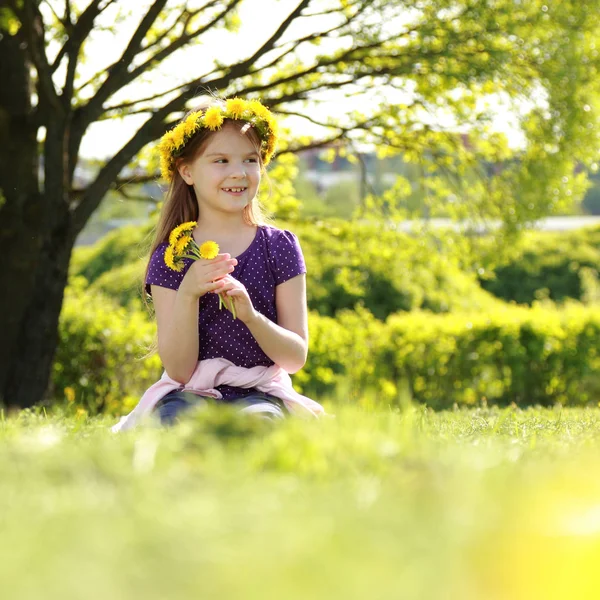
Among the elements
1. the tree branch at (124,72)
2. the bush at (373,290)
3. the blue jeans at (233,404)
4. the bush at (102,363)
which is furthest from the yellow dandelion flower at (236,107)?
the bush at (373,290)

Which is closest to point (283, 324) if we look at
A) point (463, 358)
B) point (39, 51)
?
point (39, 51)

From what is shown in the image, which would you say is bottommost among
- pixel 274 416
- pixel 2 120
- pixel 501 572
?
pixel 274 416

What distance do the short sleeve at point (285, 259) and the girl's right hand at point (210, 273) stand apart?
548 mm

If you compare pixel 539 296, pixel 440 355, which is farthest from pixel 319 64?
pixel 539 296

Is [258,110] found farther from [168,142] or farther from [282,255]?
[282,255]

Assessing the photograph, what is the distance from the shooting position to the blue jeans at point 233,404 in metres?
3.08

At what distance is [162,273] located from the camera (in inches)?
142

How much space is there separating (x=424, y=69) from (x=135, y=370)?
347 cm

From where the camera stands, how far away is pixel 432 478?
1285mm

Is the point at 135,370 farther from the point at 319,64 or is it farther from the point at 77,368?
the point at 319,64

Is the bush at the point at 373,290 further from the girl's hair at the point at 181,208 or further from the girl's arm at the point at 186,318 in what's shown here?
the girl's arm at the point at 186,318

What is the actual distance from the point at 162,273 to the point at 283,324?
551 mm

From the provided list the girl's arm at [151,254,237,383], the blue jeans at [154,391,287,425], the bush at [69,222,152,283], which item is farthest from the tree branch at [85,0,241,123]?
the bush at [69,222,152,283]

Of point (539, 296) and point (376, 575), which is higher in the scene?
point (376, 575)
